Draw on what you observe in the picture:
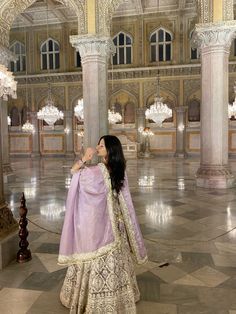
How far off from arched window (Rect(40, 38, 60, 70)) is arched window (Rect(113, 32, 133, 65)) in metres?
4.42

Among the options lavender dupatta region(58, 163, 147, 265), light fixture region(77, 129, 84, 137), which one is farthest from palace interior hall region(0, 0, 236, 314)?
lavender dupatta region(58, 163, 147, 265)

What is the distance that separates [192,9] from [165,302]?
2044cm

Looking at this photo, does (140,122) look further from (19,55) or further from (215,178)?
(215,178)

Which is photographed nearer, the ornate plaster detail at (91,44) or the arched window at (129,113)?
the ornate plaster detail at (91,44)

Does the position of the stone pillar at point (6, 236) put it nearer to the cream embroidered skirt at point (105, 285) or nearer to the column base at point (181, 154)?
the cream embroidered skirt at point (105, 285)

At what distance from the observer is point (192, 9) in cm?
1953

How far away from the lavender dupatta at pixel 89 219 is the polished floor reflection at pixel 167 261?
0.70 meters

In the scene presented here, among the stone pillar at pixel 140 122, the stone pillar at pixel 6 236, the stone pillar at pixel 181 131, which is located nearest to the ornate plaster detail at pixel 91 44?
the stone pillar at pixel 6 236

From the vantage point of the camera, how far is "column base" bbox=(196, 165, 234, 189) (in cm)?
853

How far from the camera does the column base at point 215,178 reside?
8.53m

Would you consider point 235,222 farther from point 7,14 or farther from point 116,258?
point 7,14

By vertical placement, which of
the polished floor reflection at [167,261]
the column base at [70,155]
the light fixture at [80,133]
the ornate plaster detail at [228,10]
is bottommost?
the polished floor reflection at [167,261]

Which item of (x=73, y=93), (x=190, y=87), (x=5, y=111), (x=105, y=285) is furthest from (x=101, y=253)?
(x=73, y=93)

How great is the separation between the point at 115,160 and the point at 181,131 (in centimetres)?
1940
